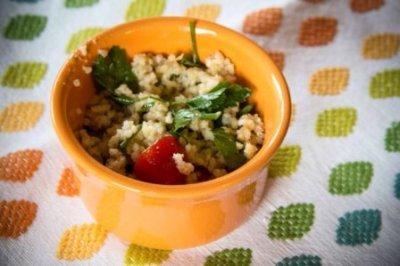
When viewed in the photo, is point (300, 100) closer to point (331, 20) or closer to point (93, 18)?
point (331, 20)

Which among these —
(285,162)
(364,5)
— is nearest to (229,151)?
(285,162)

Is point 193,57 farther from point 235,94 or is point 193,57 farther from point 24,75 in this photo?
point 24,75

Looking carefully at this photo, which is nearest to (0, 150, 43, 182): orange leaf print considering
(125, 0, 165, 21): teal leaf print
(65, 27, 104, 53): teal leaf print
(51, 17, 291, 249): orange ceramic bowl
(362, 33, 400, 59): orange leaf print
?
(51, 17, 291, 249): orange ceramic bowl

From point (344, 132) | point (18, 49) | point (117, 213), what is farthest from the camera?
point (18, 49)

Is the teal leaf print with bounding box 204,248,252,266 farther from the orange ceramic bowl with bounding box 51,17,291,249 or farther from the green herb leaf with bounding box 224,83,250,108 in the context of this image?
the green herb leaf with bounding box 224,83,250,108

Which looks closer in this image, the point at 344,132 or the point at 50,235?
the point at 50,235

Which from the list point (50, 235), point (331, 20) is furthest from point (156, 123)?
point (331, 20)
